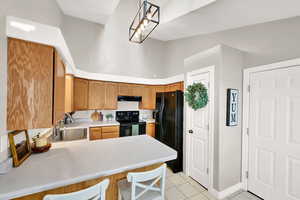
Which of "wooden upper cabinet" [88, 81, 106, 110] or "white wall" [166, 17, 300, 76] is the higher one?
"white wall" [166, 17, 300, 76]

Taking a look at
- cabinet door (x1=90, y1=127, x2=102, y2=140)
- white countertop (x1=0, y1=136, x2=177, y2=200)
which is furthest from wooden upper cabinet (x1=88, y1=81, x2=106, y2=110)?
white countertop (x1=0, y1=136, x2=177, y2=200)

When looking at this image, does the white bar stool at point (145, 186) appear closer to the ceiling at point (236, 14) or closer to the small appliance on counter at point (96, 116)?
the ceiling at point (236, 14)

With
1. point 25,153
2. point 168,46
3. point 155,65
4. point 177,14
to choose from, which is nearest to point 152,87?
point 155,65

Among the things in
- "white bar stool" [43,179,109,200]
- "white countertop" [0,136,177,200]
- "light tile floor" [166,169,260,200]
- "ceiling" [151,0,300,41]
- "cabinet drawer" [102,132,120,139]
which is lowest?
"light tile floor" [166,169,260,200]

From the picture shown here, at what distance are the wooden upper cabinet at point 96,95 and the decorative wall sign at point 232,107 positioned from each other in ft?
9.90

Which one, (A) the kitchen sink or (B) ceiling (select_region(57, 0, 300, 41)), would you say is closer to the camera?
(B) ceiling (select_region(57, 0, 300, 41))

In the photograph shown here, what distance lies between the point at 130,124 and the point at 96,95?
1.25 m

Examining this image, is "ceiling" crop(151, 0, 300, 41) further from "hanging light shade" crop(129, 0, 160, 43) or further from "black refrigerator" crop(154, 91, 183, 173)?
"black refrigerator" crop(154, 91, 183, 173)

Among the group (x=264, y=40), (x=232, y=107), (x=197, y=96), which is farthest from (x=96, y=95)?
(x=264, y=40)

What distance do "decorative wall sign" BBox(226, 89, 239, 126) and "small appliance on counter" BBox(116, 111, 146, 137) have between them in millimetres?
2289

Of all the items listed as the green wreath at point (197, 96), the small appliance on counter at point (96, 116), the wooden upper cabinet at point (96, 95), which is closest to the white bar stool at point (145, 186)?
the green wreath at point (197, 96)

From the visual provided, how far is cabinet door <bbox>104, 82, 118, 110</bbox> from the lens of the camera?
354 cm

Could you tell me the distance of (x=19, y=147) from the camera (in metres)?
1.18

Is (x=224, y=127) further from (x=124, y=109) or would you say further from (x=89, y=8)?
(x=89, y=8)
